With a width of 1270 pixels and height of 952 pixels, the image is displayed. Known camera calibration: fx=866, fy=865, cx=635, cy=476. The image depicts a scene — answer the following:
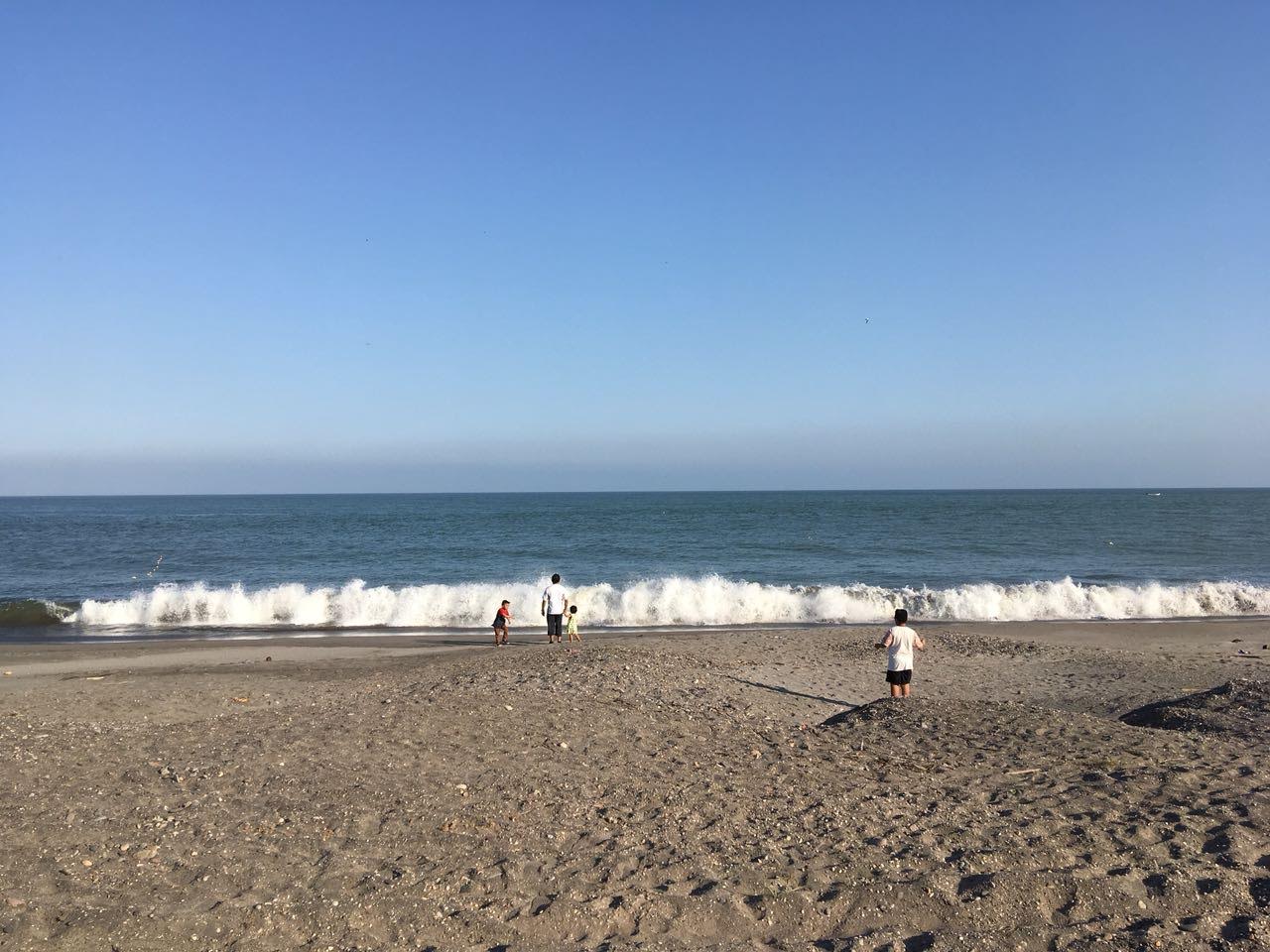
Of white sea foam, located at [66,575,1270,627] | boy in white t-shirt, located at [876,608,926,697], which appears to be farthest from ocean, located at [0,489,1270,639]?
boy in white t-shirt, located at [876,608,926,697]

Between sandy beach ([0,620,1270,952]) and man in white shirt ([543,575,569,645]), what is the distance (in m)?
5.21

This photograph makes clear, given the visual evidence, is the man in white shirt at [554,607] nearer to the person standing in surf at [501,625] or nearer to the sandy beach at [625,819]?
the person standing in surf at [501,625]

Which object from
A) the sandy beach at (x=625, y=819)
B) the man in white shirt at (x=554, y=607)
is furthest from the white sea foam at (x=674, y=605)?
the sandy beach at (x=625, y=819)

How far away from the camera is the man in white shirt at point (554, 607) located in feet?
57.9

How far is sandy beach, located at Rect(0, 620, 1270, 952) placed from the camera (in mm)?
5066

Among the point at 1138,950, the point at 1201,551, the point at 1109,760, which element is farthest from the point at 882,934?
the point at 1201,551

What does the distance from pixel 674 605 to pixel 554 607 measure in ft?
24.6

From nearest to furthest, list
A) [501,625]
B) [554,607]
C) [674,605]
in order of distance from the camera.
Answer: [554,607] → [501,625] → [674,605]

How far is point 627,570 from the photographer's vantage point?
3606cm

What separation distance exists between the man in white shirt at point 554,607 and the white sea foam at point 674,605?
5392 mm

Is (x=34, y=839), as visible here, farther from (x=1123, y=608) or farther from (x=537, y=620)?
(x=1123, y=608)

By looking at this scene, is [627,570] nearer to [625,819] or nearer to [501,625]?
[501,625]

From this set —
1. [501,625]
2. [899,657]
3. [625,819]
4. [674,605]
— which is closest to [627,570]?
[674,605]

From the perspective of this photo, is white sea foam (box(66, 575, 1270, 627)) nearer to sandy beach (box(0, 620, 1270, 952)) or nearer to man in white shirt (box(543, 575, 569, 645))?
man in white shirt (box(543, 575, 569, 645))
